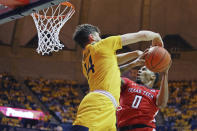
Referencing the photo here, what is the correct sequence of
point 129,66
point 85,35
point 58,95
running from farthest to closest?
point 58,95 < point 129,66 < point 85,35

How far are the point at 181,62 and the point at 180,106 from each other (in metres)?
3.41

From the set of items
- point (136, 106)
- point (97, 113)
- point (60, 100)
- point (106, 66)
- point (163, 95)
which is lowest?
point (60, 100)

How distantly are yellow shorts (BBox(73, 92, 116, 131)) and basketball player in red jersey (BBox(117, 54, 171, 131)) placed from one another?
0.93 m

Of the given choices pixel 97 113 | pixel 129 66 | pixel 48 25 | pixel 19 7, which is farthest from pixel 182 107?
pixel 97 113

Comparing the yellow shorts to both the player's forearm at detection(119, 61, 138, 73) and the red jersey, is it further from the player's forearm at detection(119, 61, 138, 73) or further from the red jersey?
the red jersey

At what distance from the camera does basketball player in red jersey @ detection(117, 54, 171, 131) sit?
310cm

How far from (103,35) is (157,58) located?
14655mm

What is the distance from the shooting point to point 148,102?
128 inches

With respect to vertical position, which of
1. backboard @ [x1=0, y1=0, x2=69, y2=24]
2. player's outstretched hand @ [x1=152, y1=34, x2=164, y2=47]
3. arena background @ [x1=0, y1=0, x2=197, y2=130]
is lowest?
arena background @ [x1=0, y1=0, x2=197, y2=130]

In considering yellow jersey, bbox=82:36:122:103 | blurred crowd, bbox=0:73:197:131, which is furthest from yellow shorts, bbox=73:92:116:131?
blurred crowd, bbox=0:73:197:131

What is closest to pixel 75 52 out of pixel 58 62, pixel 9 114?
pixel 58 62

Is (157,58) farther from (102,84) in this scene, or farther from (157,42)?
(102,84)

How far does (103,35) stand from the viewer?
55.9 feet

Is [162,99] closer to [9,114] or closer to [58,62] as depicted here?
[9,114]
